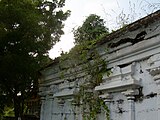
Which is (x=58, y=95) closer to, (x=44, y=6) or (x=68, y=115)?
(x=68, y=115)

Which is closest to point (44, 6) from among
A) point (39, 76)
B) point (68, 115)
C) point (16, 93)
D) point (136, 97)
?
point (39, 76)

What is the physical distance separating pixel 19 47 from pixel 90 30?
238 cm

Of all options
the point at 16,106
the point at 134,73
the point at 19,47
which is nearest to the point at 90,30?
the point at 19,47

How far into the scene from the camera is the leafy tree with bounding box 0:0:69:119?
7.77 meters

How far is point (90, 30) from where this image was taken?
9.00m

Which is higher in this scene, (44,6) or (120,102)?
(44,6)

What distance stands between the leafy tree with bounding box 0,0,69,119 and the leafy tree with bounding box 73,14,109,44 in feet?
3.77

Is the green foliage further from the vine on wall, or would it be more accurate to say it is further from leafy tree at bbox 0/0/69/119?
leafy tree at bbox 0/0/69/119

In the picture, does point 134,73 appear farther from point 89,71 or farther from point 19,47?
point 19,47

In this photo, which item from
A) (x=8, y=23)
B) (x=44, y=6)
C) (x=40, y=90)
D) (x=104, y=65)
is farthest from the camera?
(x=44, y=6)

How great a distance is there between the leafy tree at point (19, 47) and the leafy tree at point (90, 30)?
1148 millimetres

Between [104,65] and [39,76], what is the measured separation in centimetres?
347

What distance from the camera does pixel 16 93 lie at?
8750 mm

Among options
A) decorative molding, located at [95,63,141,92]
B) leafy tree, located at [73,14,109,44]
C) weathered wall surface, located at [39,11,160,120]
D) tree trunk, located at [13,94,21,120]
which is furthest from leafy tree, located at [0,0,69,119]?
decorative molding, located at [95,63,141,92]
